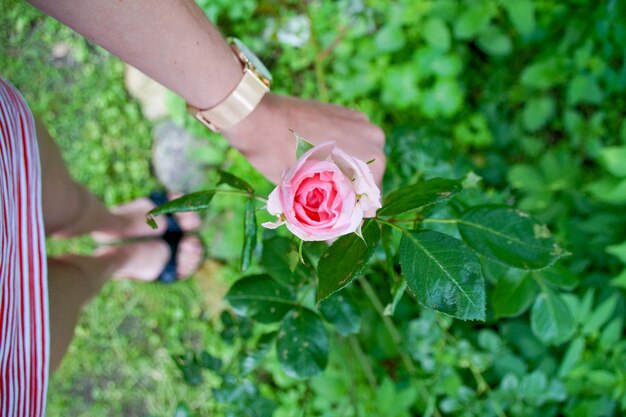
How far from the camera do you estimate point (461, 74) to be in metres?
2.11

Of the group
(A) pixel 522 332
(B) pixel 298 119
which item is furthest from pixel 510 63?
(B) pixel 298 119

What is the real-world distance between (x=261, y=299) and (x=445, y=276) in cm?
42

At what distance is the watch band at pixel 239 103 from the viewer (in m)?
0.99

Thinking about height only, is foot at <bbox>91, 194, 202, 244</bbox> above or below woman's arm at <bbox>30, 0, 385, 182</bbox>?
below

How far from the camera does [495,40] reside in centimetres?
191

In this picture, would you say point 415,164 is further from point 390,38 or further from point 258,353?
point 390,38

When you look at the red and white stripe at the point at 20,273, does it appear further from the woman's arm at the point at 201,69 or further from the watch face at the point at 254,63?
the watch face at the point at 254,63

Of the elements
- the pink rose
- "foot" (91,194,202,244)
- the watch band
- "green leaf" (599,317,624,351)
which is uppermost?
the pink rose

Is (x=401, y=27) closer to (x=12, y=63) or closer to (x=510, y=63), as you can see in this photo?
(x=510, y=63)

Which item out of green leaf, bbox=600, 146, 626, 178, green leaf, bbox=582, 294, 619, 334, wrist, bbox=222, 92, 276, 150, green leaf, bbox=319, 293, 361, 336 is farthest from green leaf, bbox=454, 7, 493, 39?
green leaf, bbox=319, 293, 361, 336

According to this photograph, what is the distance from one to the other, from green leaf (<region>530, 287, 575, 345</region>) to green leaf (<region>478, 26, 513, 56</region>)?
1.02m

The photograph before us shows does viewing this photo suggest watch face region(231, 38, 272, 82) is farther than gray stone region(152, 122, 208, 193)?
No

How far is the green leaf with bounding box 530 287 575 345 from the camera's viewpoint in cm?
118

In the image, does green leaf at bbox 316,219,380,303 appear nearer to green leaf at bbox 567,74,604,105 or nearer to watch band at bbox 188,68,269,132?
watch band at bbox 188,68,269,132
